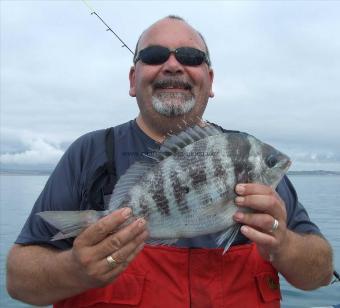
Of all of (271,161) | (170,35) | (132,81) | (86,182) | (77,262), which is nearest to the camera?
→ (77,262)

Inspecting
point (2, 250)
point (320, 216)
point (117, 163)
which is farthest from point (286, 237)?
point (320, 216)

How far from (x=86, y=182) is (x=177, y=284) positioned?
3.64 feet

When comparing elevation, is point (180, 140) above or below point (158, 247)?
above

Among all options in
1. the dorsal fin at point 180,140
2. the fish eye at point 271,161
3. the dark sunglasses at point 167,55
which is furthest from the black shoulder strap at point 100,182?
the fish eye at point 271,161

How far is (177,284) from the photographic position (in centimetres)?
333

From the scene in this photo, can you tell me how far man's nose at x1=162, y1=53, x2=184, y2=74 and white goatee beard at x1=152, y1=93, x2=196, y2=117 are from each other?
21 centimetres

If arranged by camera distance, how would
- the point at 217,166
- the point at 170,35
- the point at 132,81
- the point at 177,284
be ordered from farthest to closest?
the point at 132,81
the point at 170,35
the point at 177,284
the point at 217,166

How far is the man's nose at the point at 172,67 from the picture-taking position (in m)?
3.80

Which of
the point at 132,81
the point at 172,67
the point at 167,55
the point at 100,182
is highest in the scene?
the point at 167,55

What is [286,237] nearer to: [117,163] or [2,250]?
[117,163]

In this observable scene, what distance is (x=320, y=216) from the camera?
84.7ft

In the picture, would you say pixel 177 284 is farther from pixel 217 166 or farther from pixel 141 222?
pixel 217 166

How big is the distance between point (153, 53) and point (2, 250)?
14.1 m

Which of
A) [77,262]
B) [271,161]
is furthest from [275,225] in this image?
[77,262]
